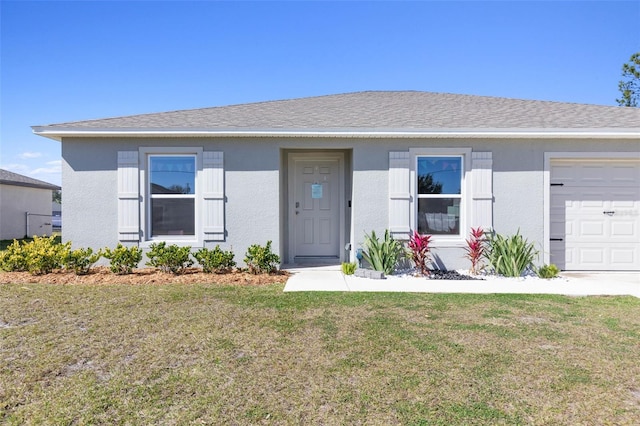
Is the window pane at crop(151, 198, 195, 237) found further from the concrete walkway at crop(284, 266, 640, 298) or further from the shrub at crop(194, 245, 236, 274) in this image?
the concrete walkway at crop(284, 266, 640, 298)

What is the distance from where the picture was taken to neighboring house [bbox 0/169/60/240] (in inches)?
577

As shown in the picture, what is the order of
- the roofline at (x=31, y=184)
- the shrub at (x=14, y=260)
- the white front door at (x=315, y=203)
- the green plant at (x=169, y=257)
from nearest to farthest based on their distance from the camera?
the green plant at (x=169, y=257) → the shrub at (x=14, y=260) → the white front door at (x=315, y=203) → the roofline at (x=31, y=184)

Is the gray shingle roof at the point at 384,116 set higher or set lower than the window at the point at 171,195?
higher

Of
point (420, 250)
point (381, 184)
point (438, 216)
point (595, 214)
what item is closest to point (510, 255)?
point (438, 216)

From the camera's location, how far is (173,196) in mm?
7121

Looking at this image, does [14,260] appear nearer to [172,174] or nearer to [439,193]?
[172,174]

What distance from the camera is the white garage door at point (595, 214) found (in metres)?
7.07

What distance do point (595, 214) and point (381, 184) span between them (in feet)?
14.8

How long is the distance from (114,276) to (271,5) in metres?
8.01

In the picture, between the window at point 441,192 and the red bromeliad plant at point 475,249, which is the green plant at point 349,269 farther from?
the red bromeliad plant at point 475,249

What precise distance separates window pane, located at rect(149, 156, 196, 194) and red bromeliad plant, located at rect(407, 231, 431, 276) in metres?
4.61

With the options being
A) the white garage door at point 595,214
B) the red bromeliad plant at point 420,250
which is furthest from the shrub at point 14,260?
the white garage door at point 595,214

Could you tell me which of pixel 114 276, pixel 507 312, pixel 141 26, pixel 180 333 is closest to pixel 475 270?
→ pixel 507 312

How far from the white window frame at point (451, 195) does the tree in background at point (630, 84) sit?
17.1m
